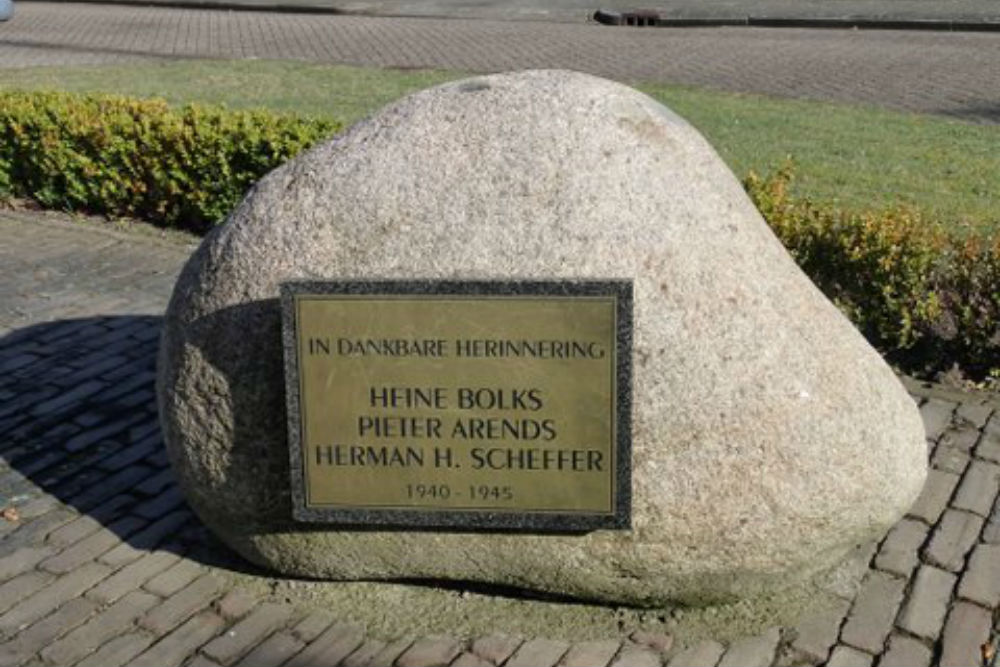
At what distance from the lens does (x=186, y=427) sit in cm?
457

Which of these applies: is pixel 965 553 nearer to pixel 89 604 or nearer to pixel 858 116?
pixel 89 604

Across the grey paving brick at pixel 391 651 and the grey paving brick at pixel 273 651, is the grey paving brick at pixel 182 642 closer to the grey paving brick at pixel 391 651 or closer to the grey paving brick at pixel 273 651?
the grey paving brick at pixel 273 651

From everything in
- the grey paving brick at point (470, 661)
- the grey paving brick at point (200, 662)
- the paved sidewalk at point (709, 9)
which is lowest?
the grey paving brick at point (200, 662)

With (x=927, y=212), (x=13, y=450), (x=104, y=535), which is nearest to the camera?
(x=104, y=535)

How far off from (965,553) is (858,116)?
9.05 meters

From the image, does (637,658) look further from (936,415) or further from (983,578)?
(936,415)

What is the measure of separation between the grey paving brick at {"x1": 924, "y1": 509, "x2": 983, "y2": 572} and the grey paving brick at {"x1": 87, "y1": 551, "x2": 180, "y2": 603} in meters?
3.14

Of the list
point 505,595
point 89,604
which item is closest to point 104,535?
point 89,604

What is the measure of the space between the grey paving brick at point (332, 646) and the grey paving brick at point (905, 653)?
1.91m

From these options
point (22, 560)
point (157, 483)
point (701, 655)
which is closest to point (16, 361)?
point (157, 483)

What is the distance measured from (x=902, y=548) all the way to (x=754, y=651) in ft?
3.26

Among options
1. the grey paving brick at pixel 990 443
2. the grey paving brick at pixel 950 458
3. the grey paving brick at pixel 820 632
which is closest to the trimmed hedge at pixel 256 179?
the grey paving brick at pixel 990 443

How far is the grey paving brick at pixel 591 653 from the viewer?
4227 millimetres

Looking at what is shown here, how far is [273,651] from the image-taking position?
434cm
